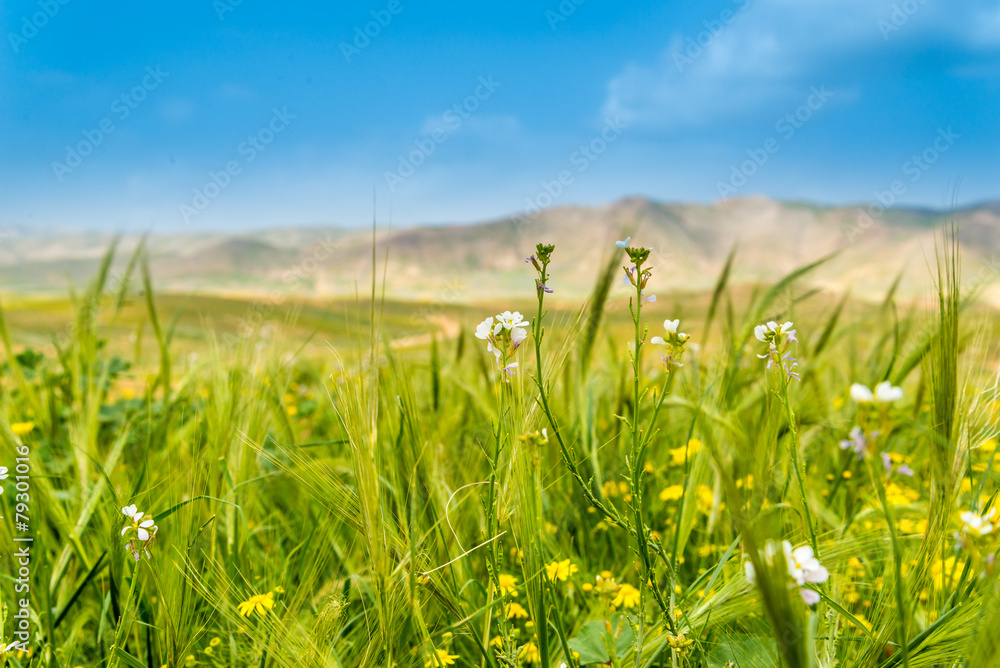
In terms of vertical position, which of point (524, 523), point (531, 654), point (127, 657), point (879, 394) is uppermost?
point (879, 394)

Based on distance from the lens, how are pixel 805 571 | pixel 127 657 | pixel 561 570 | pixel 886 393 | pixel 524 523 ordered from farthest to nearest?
pixel 561 570
pixel 127 657
pixel 524 523
pixel 805 571
pixel 886 393

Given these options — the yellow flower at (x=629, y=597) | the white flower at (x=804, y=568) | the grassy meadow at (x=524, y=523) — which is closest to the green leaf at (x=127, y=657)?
the grassy meadow at (x=524, y=523)

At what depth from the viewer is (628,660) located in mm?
1012

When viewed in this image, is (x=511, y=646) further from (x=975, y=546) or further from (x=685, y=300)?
(x=685, y=300)

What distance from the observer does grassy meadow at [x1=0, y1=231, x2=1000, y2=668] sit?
0.84 metres

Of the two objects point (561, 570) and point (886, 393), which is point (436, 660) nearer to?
point (561, 570)

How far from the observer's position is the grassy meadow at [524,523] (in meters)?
0.84

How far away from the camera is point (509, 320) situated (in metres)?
0.94

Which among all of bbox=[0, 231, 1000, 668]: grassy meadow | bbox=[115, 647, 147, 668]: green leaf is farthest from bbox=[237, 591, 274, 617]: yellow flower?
bbox=[115, 647, 147, 668]: green leaf

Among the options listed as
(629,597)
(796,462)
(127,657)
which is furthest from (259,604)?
(796,462)

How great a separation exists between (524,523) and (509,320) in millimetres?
283

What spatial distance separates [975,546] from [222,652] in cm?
125

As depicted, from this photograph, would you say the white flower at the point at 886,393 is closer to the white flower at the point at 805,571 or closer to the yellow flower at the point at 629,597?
the white flower at the point at 805,571

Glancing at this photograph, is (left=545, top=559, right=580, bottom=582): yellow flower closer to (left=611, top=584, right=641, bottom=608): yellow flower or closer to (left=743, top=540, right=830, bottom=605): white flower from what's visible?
(left=611, top=584, right=641, bottom=608): yellow flower
